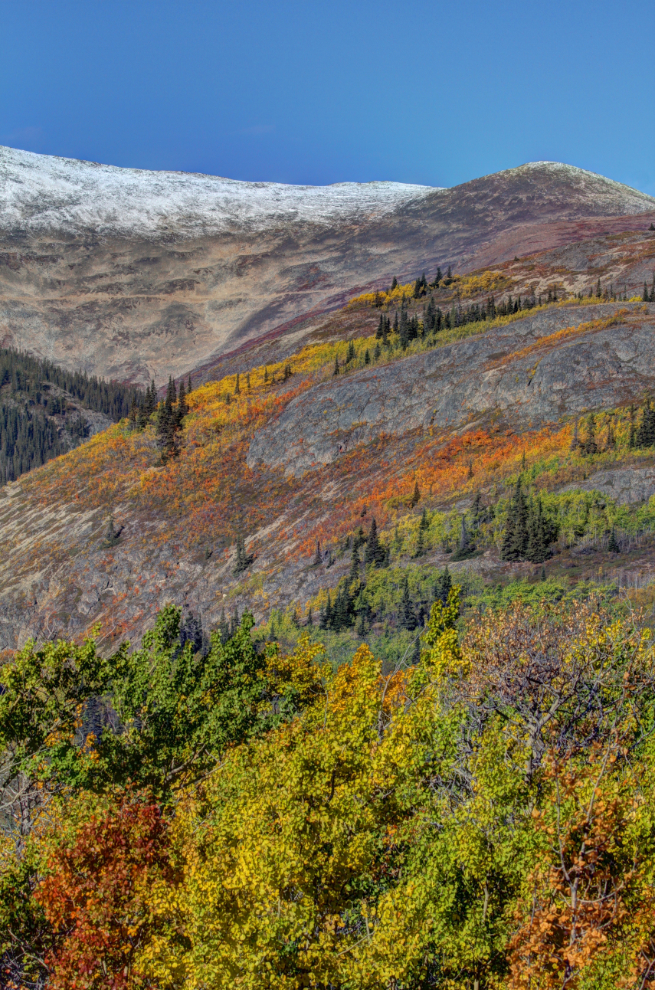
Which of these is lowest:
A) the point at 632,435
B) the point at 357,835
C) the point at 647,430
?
the point at 357,835

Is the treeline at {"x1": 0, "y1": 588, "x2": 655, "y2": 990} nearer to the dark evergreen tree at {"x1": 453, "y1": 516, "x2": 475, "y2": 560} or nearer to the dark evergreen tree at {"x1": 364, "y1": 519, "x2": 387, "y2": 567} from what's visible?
the dark evergreen tree at {"x1": 453, "y1": 516, "x2": 475, "y2": 560}

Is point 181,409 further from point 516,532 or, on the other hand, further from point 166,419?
point 516,532

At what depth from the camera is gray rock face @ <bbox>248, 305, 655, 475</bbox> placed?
279 ft

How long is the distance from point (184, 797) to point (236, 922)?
31.9 ft

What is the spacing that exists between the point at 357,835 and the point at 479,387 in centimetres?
8474

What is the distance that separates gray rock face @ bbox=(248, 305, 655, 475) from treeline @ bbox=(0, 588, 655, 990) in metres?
64.1

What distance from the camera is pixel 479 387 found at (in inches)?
3784

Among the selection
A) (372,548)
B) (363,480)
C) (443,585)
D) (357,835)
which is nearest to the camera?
(357,835)

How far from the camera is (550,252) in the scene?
159125 millimetres

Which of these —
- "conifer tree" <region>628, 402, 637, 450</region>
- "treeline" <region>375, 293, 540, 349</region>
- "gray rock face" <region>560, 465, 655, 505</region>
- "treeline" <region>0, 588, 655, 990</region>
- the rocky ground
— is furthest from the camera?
"treeline" <region>375, 293, 540, 349</region>

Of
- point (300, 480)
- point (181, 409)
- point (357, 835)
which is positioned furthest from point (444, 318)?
point (357, 835)

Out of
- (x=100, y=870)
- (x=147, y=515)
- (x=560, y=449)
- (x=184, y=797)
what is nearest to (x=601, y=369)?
(x=560, y=449)

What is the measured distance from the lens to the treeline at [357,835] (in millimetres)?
14406

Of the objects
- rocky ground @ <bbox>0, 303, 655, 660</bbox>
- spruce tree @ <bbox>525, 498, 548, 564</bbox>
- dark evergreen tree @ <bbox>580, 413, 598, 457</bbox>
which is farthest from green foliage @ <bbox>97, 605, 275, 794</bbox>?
dark evergreen tree @ <bbox>580, 413, 598, 457</bbox>
